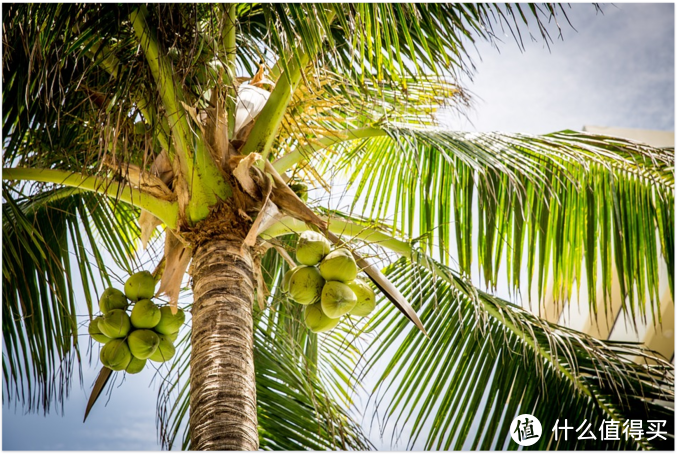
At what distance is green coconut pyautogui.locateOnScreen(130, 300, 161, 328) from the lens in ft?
7.12

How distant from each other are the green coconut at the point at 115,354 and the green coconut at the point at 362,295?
2.36 feet

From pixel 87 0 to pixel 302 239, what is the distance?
96cm

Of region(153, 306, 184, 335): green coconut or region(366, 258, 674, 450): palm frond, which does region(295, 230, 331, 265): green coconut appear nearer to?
region(153, 306, 184, 335): green coconut

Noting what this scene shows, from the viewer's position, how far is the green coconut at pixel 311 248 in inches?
82.4

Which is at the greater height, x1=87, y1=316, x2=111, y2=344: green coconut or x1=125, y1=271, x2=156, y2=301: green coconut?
x1=125, y1=271, x2=156, y2=301: green coconut

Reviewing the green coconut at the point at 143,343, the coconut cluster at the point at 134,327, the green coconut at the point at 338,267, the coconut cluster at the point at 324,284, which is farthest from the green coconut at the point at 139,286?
the green coconut at the point at 338,267

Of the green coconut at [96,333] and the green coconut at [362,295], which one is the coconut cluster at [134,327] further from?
the green coconut at [362,295]

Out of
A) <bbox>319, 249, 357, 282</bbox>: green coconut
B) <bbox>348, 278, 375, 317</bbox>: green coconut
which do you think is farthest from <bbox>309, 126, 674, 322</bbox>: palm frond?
<bbox>319, 249, 357, 282</bbox>: green coconut

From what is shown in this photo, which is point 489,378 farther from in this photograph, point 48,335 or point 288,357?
point 48,335

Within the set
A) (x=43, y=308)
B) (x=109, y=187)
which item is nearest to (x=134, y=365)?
(x=109, y=187)

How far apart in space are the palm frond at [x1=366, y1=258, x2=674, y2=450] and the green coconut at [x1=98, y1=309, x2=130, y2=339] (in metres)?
1.02

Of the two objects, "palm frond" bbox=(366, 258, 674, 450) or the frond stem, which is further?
"palm frond" bbox=(366, 258, 674, 450)

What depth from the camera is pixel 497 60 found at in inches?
178

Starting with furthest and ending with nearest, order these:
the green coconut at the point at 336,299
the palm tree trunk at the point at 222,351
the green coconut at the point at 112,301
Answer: the green coconut at the point at 112,301 → the green coconut at the point at 336,299 → the palm tree trunk at the point at 222,351
